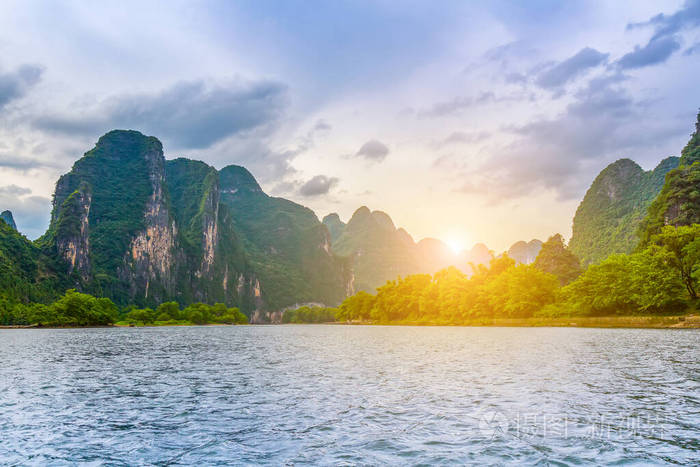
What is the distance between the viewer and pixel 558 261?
425 feet

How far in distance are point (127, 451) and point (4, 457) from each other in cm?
261

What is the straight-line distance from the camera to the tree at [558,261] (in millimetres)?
127312

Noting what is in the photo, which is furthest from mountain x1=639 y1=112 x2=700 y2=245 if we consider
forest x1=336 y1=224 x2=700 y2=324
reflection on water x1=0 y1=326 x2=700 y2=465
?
reflection on water x1=0 y1=326 x2=700 y2=465

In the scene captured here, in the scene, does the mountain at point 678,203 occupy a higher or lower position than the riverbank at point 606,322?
higher

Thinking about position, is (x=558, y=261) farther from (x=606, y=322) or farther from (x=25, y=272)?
(x=25, y=272)

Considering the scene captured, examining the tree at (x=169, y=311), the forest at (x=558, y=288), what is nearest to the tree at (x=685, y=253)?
the forest at (x=558, y=288)

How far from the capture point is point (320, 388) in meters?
20.1

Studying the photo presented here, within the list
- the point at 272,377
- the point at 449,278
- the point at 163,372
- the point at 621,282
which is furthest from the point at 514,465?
the point at 449,278

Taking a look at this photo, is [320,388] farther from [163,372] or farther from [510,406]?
[163,372]

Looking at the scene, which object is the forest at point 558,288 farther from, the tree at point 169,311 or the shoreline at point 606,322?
the tree at point 169,311

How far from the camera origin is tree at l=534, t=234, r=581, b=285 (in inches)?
5012

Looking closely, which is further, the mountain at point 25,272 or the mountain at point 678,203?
the mountain at point 25,272

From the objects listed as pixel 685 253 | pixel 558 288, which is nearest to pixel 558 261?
pixel 558 288

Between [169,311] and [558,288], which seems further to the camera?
[169,311]
